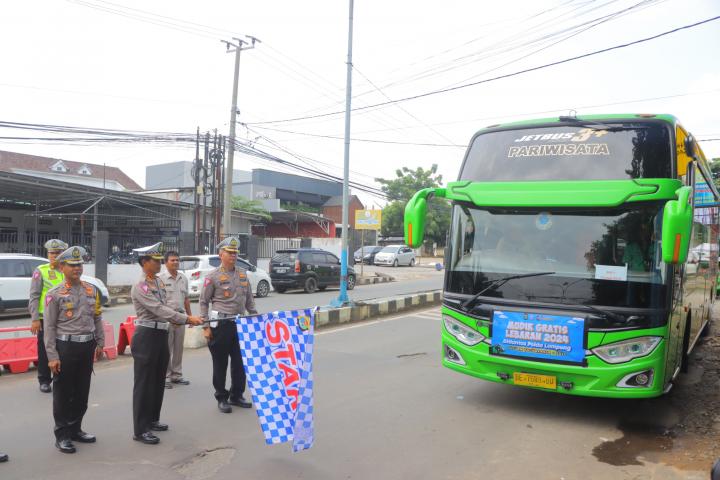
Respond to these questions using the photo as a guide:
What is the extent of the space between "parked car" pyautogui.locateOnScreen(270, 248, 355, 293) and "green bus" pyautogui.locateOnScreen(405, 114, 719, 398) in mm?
14261

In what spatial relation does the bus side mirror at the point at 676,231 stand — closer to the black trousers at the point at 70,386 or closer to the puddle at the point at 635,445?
the puddle at the point at 635,445

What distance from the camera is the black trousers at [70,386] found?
4.69 metres

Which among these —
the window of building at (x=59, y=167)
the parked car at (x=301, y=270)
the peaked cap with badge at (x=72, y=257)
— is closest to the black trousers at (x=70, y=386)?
the peaked cap with badge at (x=72, y=257)

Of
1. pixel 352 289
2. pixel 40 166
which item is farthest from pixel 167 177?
pixel 352 289

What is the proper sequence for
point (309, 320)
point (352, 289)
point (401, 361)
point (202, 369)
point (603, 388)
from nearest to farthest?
point (309, 320), point (603, 388), point (202, 369), point (401, 361), point (352, 289)

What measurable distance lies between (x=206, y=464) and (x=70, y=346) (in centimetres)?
150

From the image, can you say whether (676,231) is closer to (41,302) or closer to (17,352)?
(41,302)

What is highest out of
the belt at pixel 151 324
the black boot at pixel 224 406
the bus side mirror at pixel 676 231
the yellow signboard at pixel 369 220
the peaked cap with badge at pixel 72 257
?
the yellow signboard at pixel 369 220

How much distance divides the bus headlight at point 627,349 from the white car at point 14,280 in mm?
11246

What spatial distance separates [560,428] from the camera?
217 inches

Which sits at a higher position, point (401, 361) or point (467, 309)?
point (467, 309)

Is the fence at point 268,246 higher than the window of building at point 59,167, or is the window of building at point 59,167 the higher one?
the window of building at point 59,167

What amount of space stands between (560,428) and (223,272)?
3.71 meters

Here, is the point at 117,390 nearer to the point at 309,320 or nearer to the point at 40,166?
the point at 309,320
